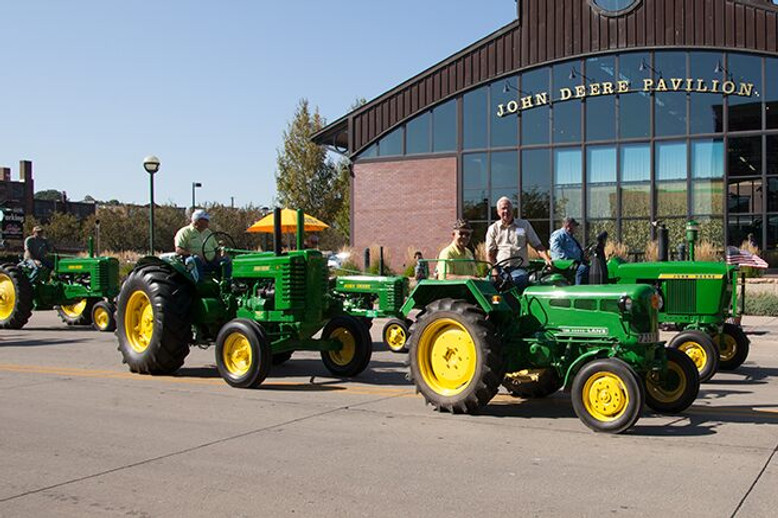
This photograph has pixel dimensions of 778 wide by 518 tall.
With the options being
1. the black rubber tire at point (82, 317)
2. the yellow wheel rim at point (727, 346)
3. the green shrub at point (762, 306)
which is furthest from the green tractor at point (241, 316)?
the green shrub at point (762, 306)

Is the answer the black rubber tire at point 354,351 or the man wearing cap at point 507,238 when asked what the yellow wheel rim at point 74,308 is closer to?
the black rubber tire at point 354,351

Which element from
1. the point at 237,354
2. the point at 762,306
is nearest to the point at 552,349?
the point at 237,354

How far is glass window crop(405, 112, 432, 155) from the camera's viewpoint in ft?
104

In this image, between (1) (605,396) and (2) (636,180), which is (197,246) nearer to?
(1) (605,396)

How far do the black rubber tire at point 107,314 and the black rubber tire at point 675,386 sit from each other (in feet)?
38.7

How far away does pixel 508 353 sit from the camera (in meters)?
7.55

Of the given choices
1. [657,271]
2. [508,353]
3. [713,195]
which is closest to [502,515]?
[508,353]

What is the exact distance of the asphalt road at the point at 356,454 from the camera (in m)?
4.91

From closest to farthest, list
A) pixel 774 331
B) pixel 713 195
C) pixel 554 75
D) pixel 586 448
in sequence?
pixel 586 448 < pixel 774 331 < pixel 713 195 < pixel 554 75

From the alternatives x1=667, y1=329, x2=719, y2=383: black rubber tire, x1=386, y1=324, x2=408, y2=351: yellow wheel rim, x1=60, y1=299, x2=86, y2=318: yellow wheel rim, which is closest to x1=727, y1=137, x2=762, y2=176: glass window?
→ x1=386, y1=324, x2=408, y2=351: yellow wheel rim

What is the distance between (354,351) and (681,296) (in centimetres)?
425

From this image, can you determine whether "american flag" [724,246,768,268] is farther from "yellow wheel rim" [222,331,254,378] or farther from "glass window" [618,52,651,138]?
"glass window" [618,52,651,138]

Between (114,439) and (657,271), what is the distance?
7.14 metres

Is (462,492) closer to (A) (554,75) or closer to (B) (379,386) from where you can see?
(B) (379,386)
